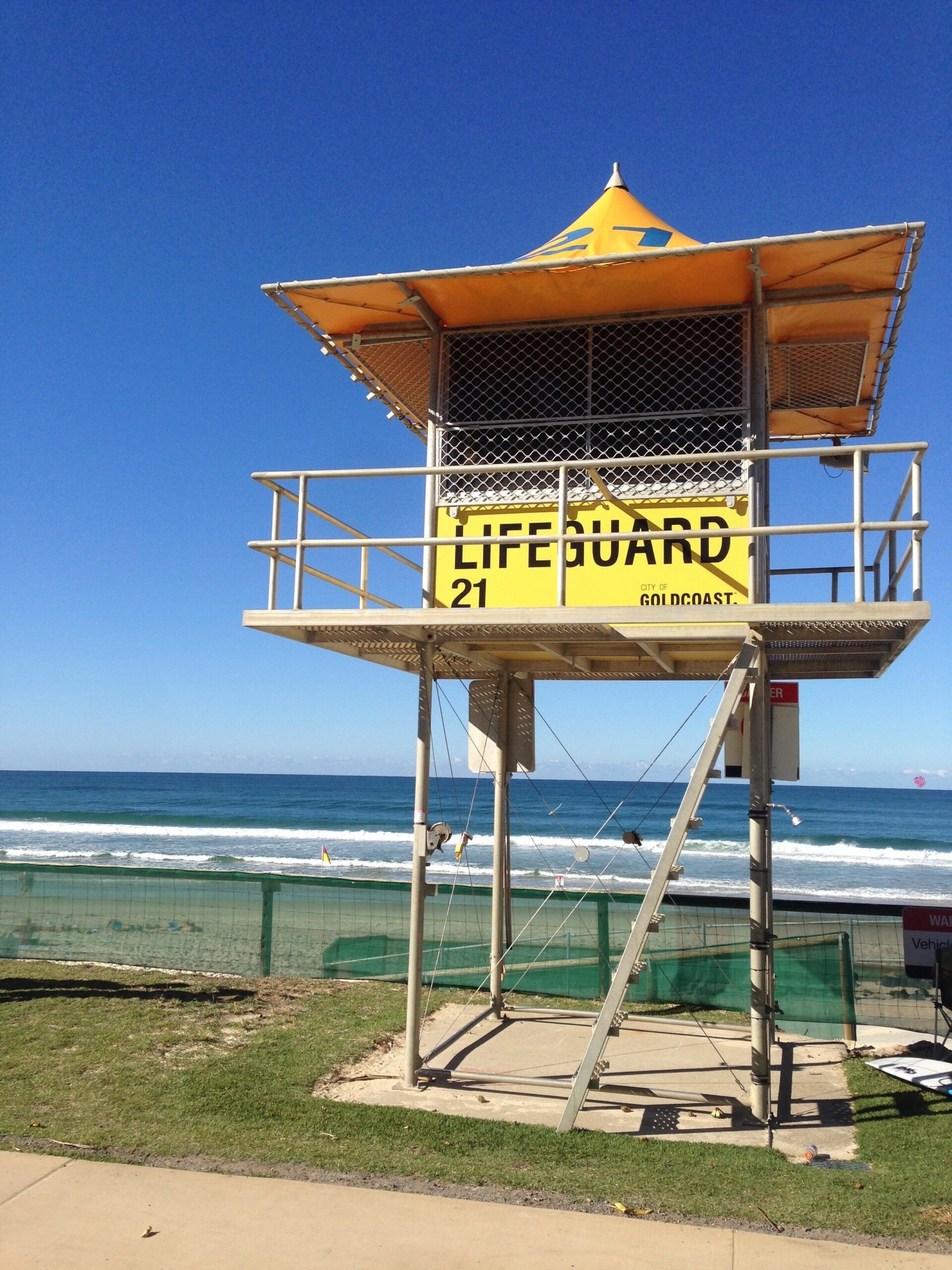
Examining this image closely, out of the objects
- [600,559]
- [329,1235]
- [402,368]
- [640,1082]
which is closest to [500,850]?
[640,1082]

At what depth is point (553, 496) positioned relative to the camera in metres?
8.43

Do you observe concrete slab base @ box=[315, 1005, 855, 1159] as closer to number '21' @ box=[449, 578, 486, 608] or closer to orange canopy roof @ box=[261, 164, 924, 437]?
number '21' @ box=[449, 578, 486, 608]

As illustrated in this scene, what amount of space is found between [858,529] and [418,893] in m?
4.56

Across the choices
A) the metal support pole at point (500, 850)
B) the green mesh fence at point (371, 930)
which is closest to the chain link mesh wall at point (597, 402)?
the metal support pole at point (500, 850)

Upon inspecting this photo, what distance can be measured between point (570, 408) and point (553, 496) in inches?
35.1

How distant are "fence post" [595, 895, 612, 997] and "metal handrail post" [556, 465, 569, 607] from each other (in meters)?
5.47

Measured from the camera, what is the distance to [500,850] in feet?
35.6

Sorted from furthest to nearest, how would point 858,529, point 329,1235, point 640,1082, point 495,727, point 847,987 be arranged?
point 495,727 → point 847,987 → point 640,1082 → point 858,529 → point 329,1235

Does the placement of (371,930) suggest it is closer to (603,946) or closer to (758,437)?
(603,946)

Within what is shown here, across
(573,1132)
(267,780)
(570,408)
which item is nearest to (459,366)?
(570,408)

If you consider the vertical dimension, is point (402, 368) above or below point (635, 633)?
above

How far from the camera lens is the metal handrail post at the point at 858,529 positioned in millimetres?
6898

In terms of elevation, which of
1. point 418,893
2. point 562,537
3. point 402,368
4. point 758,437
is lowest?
point 418,893

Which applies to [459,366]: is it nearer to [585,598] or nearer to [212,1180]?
[585,598]
